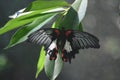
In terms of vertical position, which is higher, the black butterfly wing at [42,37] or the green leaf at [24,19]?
the black butterfly wing at [42,37]

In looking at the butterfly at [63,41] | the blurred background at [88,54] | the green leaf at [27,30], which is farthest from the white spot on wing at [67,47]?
the blurred background at [88,54]

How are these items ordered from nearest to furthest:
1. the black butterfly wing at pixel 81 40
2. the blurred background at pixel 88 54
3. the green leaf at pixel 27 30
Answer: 1. the black butterfly wing at pixel 81 40
2. the green leaf at pixel 27 30
3. the blurred background at pixel 88 54

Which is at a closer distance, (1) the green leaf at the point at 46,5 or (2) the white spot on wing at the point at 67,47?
(2) the white spot on wing at the point at 67,47

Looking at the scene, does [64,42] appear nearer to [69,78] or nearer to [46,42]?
[46,42]

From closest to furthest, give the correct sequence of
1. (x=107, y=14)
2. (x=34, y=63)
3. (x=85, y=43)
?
(x=85, y=43) → (x=107, y=14) → (x=34, y=63)

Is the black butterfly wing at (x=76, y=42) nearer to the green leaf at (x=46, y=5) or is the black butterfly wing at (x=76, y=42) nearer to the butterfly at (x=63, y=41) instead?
the butterfly at (x=63, y=41)

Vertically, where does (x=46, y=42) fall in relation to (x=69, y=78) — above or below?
above

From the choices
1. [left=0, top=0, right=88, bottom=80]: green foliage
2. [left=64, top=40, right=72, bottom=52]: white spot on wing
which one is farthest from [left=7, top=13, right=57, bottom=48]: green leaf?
[left=64, top=40, right=72, bottom=52]: white spot on wing

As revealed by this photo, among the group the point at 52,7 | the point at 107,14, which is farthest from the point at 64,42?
the point at 107,14

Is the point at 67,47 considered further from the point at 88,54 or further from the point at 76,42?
the point at 88,54
